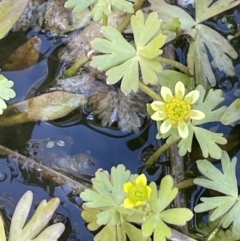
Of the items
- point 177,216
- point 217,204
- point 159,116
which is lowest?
point 217,204

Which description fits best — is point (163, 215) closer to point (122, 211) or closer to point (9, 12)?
point (122, 211)

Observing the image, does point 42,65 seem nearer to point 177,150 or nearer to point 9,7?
point 9,7

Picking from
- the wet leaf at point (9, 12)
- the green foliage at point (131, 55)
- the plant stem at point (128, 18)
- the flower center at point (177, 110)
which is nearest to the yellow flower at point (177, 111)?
the flower center at point (177, 110)

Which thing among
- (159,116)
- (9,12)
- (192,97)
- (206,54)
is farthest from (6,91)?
(206,54)

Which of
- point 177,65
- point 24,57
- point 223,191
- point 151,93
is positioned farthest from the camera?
point 24,57

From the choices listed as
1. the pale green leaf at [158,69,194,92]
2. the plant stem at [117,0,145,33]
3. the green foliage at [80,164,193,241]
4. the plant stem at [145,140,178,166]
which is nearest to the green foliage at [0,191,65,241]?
the green foliage at [80,164,193,241]

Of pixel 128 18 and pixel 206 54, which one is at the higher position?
pixel 128 18

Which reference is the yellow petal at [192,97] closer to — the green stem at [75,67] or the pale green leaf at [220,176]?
the pale green leaf at [220,176]

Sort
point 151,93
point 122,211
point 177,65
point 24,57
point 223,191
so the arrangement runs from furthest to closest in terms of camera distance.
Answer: point 24,57 < point 177,65 < point 151,93 < point 223,191 < point 122,211
